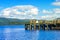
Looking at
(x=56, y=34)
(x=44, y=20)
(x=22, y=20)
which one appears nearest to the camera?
(x=22, y=20)

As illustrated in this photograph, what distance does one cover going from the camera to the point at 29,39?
530 cm

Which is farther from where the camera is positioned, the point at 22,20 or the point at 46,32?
the point at 46,32

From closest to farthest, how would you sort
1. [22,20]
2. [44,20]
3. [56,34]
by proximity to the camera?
[22,20] → [44,20] → [56,34]

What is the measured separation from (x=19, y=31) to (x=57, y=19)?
171 cm

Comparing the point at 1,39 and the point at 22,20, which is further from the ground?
the point at 22,20

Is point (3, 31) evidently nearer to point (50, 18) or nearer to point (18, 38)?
point (18, 38)

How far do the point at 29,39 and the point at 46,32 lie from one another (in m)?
1.45

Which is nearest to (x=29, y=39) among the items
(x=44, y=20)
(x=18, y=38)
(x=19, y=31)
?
(x=18, y=38)

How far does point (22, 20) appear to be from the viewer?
191 inches

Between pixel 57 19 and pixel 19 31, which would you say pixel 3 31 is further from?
pixel 57 19

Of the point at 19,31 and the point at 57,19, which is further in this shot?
the point at 19,31

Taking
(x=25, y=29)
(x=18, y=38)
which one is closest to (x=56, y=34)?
(x=25, y=29)

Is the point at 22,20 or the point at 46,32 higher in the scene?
the point at 22,20

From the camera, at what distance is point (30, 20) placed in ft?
16.6
